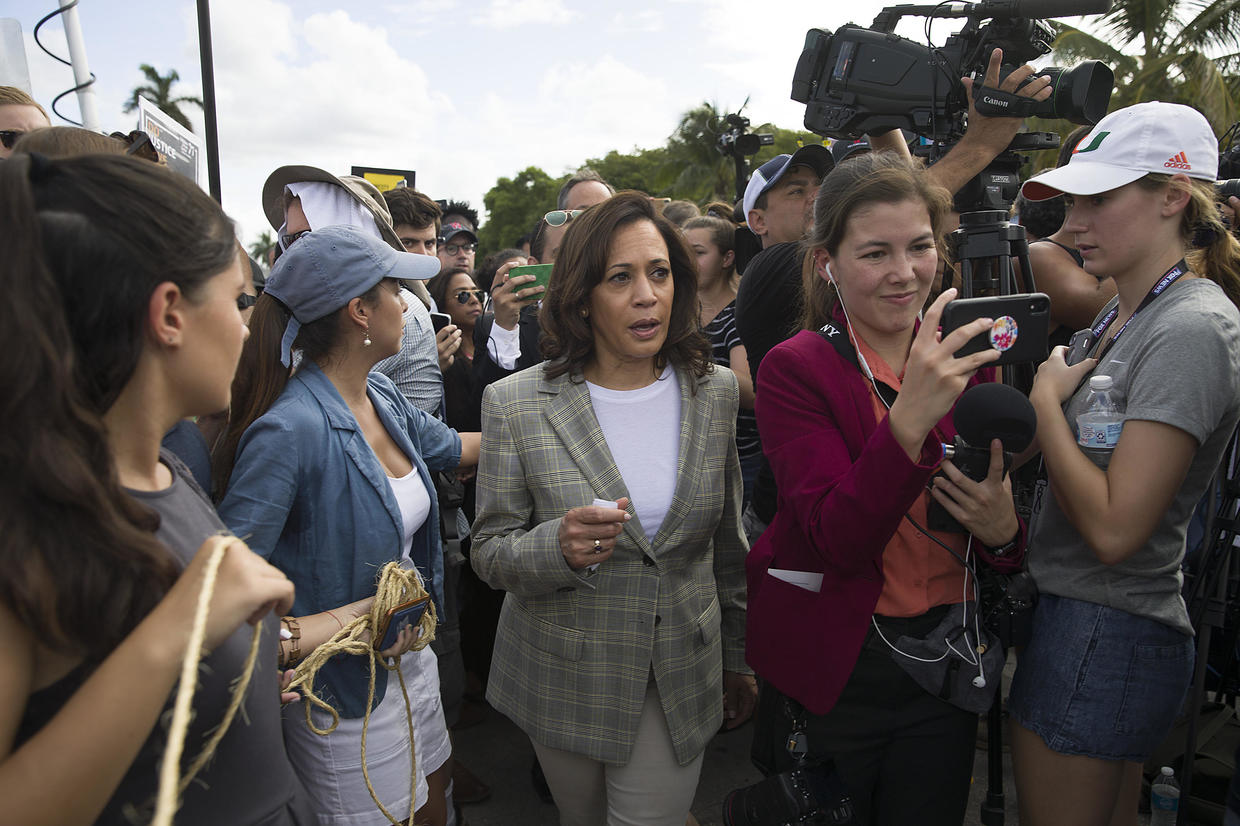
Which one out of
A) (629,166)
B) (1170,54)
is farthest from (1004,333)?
(629,166)

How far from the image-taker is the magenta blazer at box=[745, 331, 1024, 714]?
1834mm

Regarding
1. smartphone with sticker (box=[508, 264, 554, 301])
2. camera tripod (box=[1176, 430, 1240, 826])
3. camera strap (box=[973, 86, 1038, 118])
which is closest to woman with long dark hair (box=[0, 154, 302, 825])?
smartphone with sticker (box=[508, 264, 554, 301])

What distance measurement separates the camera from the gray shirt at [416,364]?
3.29 m

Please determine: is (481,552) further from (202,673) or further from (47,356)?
(47,356)

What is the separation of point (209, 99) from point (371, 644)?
652cm

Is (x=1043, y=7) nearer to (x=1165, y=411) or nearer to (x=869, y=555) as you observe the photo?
(x=1165, y=411)

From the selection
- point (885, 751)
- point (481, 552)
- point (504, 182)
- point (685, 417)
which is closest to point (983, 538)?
point (885, 751)

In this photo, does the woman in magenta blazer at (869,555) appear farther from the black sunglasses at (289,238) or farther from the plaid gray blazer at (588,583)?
the black sunglasses at (289,238)

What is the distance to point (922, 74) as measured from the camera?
286 centimetres

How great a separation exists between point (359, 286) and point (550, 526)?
2.96 feet

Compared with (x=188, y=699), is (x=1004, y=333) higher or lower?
higher

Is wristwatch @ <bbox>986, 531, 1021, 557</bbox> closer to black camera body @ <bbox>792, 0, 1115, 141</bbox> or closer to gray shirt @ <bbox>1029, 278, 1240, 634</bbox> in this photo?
gray shirt @ <bbox>1029, 278, 1240, 634</bbox>

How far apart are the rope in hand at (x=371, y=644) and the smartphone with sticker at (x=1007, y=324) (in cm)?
148

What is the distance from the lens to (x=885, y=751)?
6.62ft
